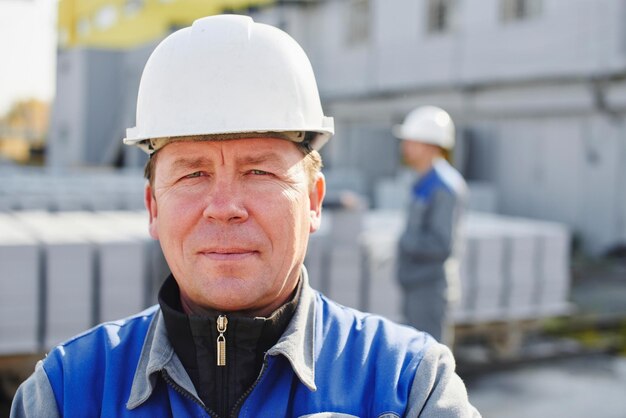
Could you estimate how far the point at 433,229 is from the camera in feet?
16.8

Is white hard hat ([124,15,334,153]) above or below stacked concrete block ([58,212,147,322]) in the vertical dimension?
above

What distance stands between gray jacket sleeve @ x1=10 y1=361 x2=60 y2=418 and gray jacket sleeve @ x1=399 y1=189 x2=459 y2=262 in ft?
12.4

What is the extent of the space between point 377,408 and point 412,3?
18433 millimetres

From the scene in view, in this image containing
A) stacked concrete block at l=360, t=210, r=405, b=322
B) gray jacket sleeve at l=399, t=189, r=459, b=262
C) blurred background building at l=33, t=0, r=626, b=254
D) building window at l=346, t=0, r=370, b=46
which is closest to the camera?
gray jacket sleeve at l=399, t=189, r=459, b=262

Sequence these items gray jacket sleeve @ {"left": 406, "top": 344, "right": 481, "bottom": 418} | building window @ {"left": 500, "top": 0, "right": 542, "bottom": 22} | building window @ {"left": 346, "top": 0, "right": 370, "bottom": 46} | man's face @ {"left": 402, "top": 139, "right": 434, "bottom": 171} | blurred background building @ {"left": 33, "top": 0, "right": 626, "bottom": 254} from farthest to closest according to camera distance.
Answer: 1. building window @ {"left": 346, "top": 0, "right": 370, "bottom": 46}
2. building window @ {"left": 500, "top": 0, "right": 542, "bottom": 22}
3. blurred background building @ {"left": 33, "top": 0, "right": 626, "bottom": 254}
4. man's face @ {"left": 402, "top": 139, "right": 434, "bottom": 171}
5. gray jacket sleeve @ {"left": 406, "top": 344, "right": 481, "bottom": 418}

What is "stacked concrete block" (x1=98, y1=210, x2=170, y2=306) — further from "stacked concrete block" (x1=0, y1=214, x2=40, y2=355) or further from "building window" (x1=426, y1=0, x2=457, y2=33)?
"building window" (x1=426, y1=0, x2=457, y2=33)

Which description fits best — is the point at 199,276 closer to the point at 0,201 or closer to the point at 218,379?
the point at 218,379

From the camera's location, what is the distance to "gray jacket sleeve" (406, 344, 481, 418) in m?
1.52

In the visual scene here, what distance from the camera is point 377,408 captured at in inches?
60.9

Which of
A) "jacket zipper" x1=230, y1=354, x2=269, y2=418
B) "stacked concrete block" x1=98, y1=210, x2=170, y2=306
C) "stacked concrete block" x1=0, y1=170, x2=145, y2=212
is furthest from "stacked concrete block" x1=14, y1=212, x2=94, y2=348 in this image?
"jacket zipper" x1=230, y1=354, x2=269, y2=418

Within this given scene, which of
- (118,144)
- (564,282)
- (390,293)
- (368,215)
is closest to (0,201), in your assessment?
(368,215)

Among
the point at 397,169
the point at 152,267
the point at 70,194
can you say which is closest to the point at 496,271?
the point at 152,267

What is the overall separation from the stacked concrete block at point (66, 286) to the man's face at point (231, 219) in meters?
4.22

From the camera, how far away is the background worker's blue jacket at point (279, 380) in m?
1.54
